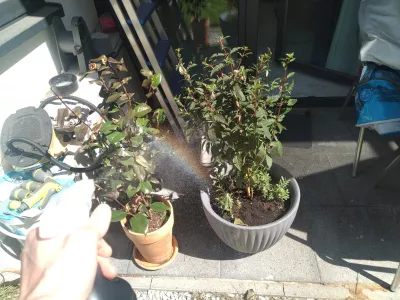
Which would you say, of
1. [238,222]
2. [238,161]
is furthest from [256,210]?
[238,161]

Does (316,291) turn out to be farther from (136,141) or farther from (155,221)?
(136,141)

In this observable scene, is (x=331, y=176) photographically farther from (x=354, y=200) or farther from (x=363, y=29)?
(x=363, y=29)

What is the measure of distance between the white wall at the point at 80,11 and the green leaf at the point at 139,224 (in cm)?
228

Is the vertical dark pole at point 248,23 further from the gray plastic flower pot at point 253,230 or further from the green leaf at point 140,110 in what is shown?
the green leaf at point 140,110

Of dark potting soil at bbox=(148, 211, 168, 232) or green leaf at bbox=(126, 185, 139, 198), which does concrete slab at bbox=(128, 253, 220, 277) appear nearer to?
dark potting soil at bbox=(148, 211, 168, 232)

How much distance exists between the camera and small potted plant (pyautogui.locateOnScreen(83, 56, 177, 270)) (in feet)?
5.94

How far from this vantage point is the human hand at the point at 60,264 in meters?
0.70

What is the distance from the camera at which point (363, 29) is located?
9.53 feet

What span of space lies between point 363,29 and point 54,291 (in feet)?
10.6

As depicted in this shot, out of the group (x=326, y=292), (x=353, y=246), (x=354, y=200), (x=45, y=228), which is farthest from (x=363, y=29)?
(x=45, y=228)

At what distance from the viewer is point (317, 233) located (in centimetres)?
251

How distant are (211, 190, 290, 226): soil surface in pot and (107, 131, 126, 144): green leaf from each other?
87 cm

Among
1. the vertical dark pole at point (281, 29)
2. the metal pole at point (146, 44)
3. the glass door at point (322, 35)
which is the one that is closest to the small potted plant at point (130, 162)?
the metal pole at point (146, 44)

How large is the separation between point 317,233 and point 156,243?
1.30m
